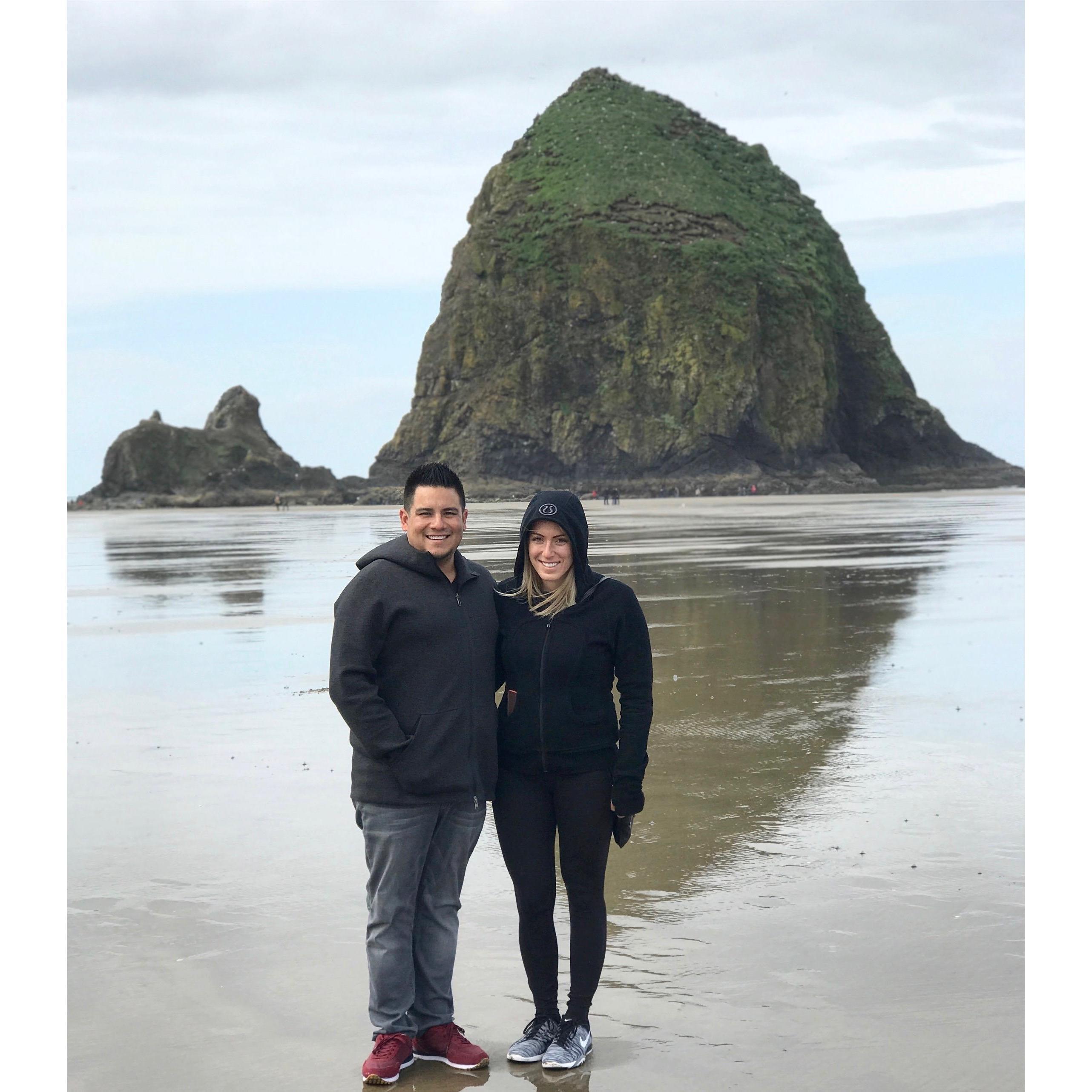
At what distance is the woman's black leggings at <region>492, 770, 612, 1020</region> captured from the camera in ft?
13.3

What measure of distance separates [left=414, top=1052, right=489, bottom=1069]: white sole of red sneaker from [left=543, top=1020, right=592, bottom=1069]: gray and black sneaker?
0.62ft

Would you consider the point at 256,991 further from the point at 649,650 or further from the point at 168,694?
the point at 168,694

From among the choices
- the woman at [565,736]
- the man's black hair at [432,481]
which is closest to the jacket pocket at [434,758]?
the woman at [565,736]

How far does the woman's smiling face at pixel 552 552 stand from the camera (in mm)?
4094

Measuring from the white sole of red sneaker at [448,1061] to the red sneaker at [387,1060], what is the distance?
63 mm

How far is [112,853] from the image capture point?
5969 millimetres

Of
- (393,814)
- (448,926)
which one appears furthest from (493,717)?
(448,926)

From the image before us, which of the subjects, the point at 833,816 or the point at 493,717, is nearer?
the point at 493,717

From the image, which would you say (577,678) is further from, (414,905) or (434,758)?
(414,905)

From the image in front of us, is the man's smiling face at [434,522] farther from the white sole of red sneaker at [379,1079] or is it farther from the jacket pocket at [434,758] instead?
the white sole of red sneaker at [379,1079]

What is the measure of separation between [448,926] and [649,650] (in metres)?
1.10

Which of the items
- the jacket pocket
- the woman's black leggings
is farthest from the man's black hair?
the woman's black leggings

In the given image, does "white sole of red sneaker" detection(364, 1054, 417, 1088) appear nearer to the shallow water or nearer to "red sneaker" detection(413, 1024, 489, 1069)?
the shallow water
